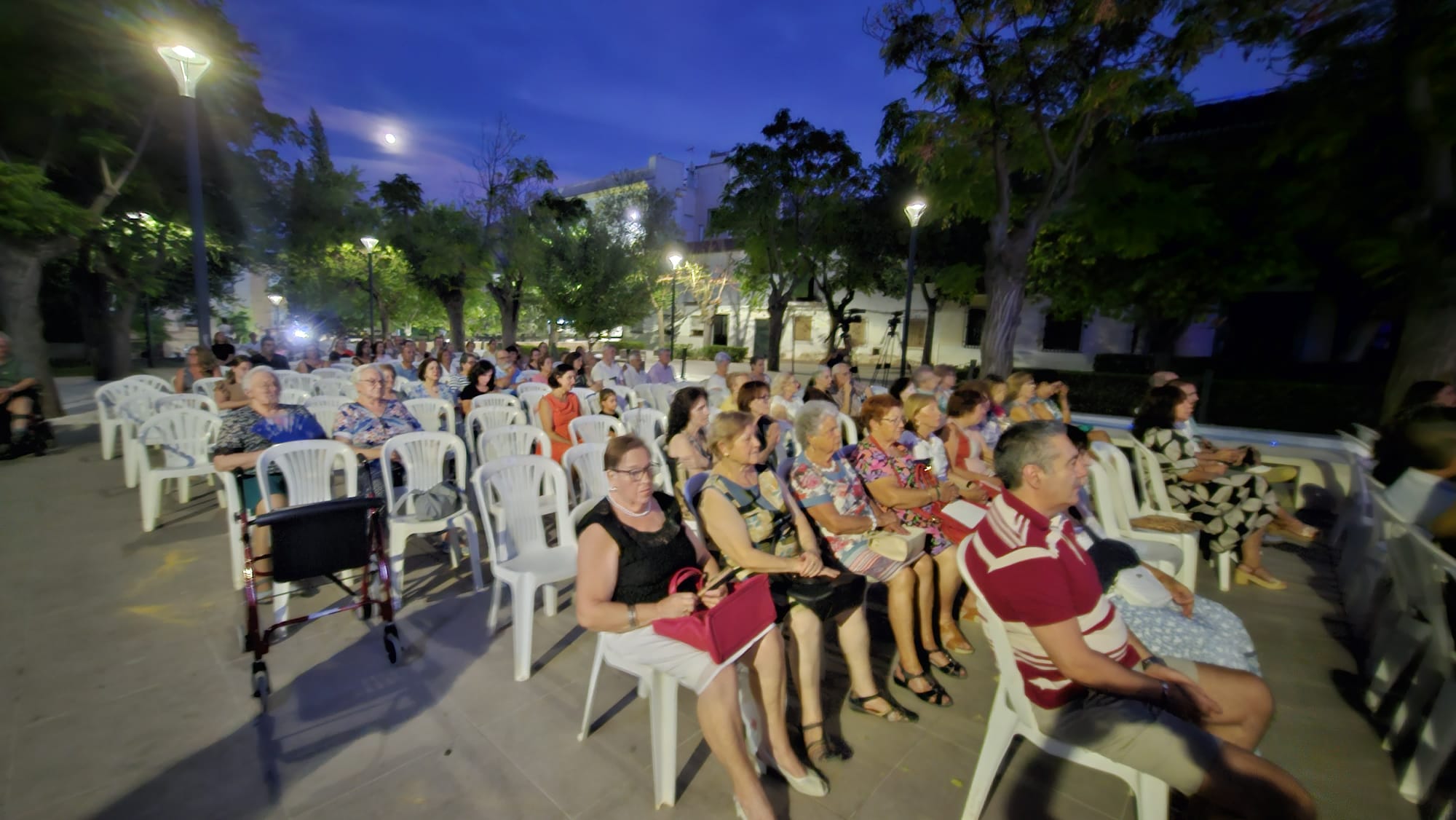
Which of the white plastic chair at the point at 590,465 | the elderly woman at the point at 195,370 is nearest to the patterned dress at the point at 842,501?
the white plastic chair at the point at 590,465

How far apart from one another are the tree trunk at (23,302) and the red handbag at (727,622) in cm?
1143

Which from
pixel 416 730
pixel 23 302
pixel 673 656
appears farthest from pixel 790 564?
pixel 23 302

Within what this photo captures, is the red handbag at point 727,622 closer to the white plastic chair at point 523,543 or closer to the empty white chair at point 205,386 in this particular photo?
the white plastic chair at point 523,543

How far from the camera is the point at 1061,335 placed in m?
19.1

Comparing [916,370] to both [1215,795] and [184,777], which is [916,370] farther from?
[184,777]

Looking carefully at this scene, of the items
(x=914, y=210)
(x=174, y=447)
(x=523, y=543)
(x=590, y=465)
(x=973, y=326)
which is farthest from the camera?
(x=973, y=326)

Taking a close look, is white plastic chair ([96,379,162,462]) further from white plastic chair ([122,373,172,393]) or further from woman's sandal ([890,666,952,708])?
woman's sandal ([890,666,952,708])

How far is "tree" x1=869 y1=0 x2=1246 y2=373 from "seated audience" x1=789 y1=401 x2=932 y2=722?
7.96 m

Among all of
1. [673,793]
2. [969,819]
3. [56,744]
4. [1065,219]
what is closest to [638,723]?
[673,793]

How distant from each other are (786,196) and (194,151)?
13.6 m

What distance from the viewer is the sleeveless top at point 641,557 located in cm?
216

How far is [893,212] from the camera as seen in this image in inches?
695

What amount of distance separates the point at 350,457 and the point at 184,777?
1.82 m

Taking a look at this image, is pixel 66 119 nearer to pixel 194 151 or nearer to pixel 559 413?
pixel 194 151
